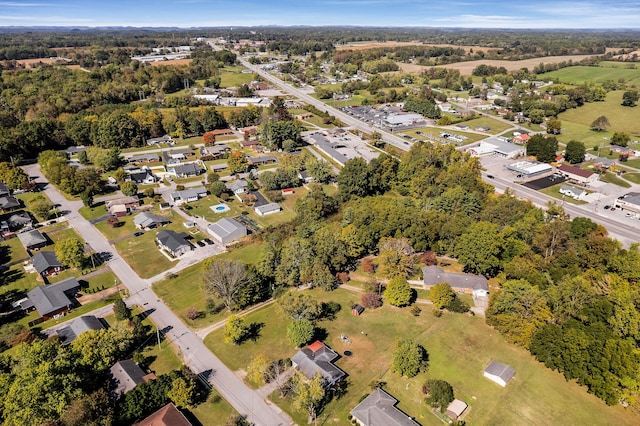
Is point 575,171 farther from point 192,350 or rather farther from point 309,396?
point 192,350

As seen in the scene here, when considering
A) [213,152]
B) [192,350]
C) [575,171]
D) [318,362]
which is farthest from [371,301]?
[213,152]

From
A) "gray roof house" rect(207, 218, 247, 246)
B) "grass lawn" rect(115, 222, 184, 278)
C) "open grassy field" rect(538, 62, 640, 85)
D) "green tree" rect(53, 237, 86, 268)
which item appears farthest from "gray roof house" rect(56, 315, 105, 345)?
"open grassy field" rect(538, 62, 640, 85)

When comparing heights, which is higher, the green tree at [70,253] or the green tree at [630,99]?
the green tree at [630,99]

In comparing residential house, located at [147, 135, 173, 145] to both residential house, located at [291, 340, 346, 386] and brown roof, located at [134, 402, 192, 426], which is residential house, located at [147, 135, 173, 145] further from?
brown roof, located at [134, 402, 192, 426]

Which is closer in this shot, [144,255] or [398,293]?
[398,293]

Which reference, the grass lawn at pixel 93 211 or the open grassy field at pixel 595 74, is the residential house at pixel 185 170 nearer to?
the grass lawn at pixel 93 211

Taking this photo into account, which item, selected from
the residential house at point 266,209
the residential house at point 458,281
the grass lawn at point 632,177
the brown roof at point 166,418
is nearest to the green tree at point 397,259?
the residential house at point 458,281
